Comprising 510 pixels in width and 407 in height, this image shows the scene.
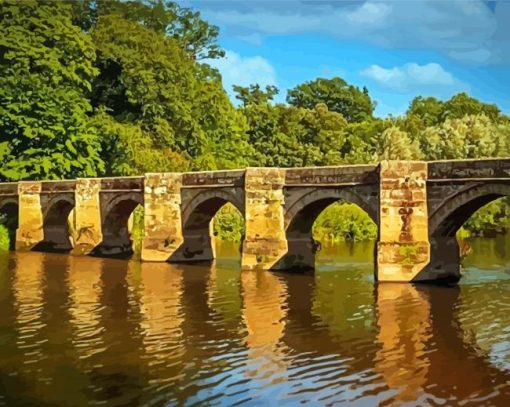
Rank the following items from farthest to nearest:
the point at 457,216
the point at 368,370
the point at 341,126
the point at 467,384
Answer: the point at 341,126 < the point at 457,216 < the point at 368,370 < the point at 467,384

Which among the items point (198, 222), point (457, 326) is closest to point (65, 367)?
point (457, 326)

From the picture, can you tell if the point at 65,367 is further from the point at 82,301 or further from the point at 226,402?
the point at 82,301

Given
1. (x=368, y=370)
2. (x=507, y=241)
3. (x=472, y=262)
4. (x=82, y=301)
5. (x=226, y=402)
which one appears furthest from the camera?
(x=507, y=241)

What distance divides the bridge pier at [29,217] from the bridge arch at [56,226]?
34cm

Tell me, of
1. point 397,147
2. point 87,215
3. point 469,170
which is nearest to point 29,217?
point 87,215

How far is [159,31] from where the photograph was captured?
52219mm

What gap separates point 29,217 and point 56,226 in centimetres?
173

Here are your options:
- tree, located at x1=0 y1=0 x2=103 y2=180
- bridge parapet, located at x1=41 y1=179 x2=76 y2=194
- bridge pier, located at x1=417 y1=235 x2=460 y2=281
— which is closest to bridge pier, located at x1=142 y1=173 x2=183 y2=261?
bridge parapet, located at x1=41 y1=179 x2=76 y2=194

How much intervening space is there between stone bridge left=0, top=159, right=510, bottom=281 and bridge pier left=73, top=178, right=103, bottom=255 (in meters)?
0.06

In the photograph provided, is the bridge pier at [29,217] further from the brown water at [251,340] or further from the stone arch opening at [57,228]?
the brown water at [251,340]

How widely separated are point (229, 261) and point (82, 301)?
1219cm

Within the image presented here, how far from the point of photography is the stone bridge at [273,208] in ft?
75.4

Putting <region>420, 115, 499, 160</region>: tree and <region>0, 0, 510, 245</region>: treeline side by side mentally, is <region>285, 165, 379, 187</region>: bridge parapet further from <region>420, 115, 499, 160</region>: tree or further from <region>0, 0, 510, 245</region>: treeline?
<region>420, 115, 499, 160</region>: tree

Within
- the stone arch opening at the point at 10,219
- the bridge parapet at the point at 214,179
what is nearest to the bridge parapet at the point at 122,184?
the bridge parapet at the point at 214,179
